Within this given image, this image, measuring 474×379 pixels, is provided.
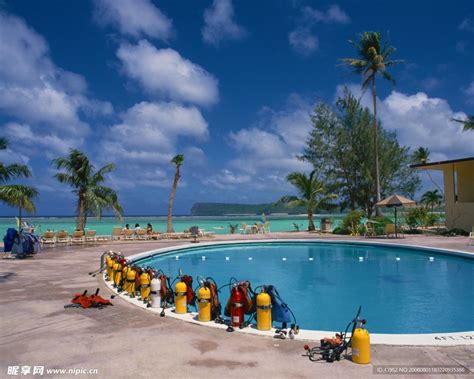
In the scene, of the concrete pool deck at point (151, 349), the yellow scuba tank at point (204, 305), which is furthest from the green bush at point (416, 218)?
the yellow scuba tank at point (204, 305)

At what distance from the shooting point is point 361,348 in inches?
160

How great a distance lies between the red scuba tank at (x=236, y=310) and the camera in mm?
5371

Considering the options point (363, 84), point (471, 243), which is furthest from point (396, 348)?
point (363, 84)

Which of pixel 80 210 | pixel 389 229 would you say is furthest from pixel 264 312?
pixel 80 210

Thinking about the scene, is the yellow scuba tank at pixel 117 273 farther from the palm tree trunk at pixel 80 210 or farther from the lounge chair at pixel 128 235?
the palm tree trunk at pixel 80 210

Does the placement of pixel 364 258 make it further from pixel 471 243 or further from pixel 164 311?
pixel 164 311

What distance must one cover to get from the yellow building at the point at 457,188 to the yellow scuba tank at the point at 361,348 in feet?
65.6

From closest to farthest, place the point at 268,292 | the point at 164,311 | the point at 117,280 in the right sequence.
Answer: the point at 268,292
the point at 164,311
the point at 117,280

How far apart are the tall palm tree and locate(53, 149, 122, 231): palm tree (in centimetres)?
679

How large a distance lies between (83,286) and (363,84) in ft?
81.2

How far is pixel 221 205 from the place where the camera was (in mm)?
150500

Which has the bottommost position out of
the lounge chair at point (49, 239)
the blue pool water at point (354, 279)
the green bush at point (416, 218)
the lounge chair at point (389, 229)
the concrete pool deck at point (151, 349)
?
the blue pool water at point (354, 279)

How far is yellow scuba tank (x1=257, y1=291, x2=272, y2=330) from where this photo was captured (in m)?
5.24

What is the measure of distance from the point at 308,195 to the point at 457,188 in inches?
360
